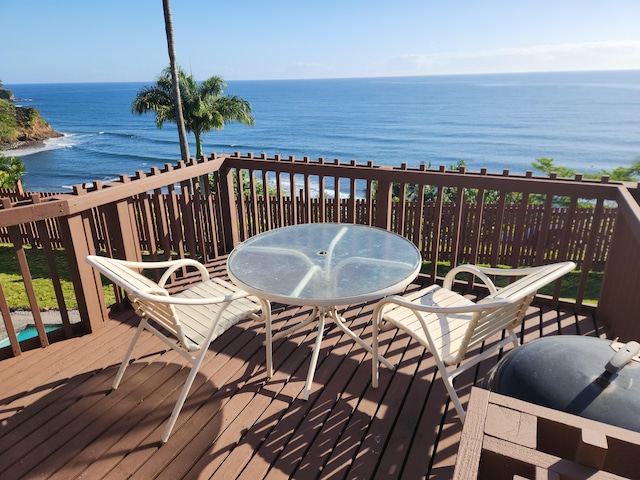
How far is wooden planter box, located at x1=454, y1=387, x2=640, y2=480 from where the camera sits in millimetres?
738

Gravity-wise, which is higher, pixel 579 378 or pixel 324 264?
pixel 579 378

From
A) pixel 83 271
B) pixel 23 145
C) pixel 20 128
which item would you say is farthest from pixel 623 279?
pixel 20 128

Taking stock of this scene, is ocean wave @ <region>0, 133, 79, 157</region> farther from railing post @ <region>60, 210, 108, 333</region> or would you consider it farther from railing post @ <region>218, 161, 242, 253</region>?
railing post @ <region>60, 210, 108, 333</region>

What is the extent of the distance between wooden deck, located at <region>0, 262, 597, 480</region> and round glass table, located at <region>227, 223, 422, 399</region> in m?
0.16

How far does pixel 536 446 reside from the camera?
0.83 metres

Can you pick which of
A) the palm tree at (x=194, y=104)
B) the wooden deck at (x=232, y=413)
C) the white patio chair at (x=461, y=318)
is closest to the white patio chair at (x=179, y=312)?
the wooden deck at (x=232, y=413)

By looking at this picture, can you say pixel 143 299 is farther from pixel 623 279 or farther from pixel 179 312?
pixel 623 279

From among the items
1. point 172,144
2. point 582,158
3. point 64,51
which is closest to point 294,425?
point 582,158

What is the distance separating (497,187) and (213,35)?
11819 cm

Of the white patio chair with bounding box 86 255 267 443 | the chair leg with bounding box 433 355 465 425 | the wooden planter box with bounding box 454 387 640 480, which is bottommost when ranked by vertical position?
the chair leg with bounding box 433 355 465 425

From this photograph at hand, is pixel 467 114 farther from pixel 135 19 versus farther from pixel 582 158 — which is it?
pixel 135 19

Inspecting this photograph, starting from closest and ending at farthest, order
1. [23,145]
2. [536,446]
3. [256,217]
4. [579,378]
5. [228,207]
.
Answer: [536,446] < [579,378] < [228,207] < [256,217] < [23,145]

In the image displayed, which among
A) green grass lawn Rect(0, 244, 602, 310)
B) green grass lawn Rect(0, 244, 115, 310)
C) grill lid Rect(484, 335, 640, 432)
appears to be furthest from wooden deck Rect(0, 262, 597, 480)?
green grass lawn Rect(0, 244, 602, 310)

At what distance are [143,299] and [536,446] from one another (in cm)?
172
